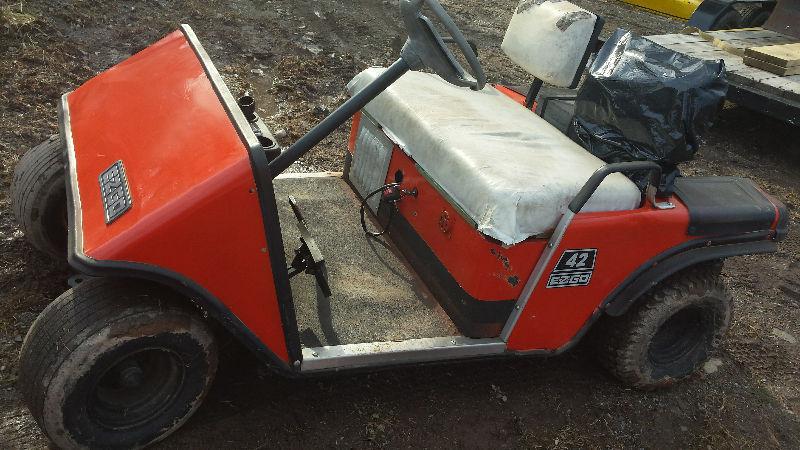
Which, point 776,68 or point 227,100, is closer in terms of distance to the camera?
point 227,100

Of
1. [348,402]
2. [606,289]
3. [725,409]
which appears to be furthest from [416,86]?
[725,409]

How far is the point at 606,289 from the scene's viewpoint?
121 inches

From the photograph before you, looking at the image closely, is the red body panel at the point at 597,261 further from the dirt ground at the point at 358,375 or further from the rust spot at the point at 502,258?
the dirt ground at the point at 358,375

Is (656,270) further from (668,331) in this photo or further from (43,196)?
(43,196)

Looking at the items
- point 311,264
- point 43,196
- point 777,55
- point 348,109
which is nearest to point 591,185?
point 348,109

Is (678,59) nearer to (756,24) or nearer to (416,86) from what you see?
(416,86)

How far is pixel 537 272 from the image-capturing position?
287 centimetres

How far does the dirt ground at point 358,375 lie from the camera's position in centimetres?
300

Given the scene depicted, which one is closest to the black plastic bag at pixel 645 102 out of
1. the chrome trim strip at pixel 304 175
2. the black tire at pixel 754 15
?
the chrome trim strip at pixel 304 175

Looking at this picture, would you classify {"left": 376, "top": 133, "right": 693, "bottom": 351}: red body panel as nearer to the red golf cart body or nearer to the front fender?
the red golf cart body

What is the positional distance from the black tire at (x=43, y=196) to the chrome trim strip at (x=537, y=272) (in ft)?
7.19

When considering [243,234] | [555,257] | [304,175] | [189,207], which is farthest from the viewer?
[304,175]

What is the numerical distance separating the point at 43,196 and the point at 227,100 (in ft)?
4.03

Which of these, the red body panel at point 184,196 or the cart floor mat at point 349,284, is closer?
the red body panel at point 184,196
